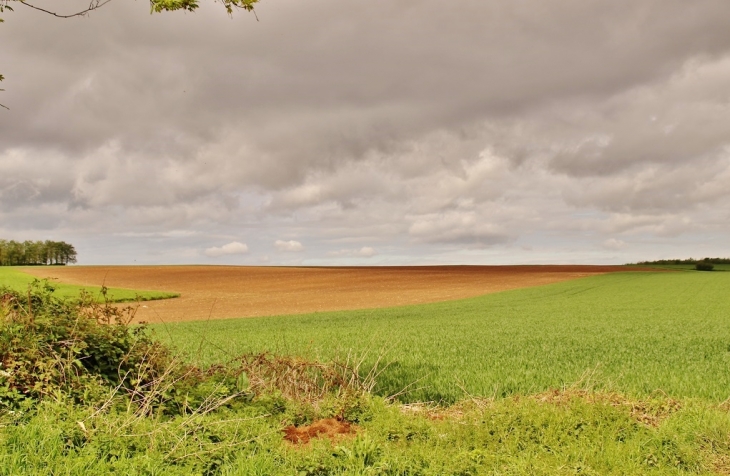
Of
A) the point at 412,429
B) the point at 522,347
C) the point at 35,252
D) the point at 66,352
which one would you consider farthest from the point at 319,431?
the point at 35,252

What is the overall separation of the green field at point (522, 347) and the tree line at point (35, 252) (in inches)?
4461

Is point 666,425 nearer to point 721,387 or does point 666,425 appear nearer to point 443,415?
point 443,415

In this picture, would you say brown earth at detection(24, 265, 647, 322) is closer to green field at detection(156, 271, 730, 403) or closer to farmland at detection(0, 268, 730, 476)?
green field at detection(156, 271, 730, 403)

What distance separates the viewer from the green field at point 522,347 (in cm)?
1172

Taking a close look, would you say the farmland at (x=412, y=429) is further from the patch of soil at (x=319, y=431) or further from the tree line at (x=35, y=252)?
the tree line at (x=35, y=252)

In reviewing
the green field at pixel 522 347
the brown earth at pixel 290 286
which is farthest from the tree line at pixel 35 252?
the green field at pixel 522 347

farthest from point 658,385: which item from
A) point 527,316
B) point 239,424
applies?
point 527,316

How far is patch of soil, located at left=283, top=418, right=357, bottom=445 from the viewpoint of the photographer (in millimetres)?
7301

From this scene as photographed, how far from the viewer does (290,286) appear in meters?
64.9

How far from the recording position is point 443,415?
347 inches

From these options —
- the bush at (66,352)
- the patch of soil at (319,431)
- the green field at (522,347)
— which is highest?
the bush at (66,352)

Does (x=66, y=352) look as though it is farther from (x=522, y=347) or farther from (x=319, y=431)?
(x=522, y=347)

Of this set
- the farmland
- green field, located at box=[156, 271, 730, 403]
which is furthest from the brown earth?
the farmland

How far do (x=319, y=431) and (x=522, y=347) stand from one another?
11852 millimetres
